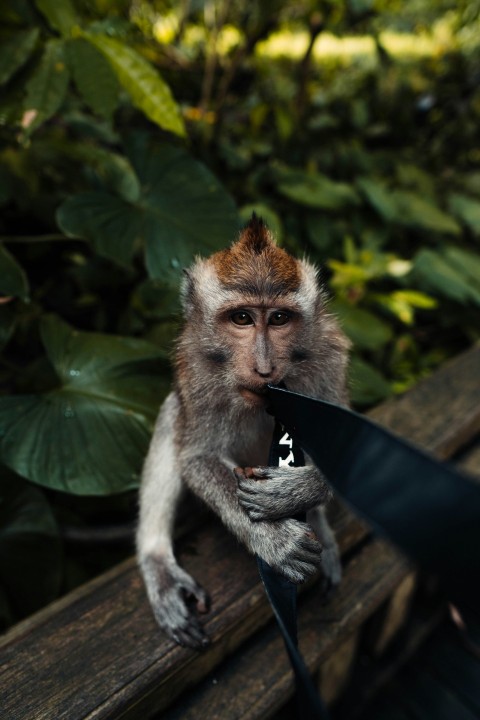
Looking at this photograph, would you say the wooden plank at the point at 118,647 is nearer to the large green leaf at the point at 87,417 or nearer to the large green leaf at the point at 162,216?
the large green leaf at the point at 87,417

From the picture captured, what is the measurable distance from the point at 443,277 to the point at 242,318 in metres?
2.34

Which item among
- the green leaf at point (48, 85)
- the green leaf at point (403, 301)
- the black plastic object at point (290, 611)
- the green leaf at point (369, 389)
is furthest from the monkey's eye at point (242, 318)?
the green leaf at point (403, 301)

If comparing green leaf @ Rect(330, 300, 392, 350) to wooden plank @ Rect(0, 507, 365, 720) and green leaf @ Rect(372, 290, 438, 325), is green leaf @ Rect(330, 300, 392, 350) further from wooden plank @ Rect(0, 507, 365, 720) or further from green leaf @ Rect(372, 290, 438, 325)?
wooden plank @ Rect(0, 507, 365, 720)

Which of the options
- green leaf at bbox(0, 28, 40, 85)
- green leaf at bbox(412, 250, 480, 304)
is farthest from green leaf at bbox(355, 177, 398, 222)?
green leaf at bbox(0, 28, 40, 85)

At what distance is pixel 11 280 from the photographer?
1968 millimetres

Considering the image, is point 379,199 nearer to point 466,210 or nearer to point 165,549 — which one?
point 466,210

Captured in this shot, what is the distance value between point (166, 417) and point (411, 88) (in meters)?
5.04

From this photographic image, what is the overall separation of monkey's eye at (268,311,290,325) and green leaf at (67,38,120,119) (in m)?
1.17

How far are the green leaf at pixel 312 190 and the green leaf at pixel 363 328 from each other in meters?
0.76

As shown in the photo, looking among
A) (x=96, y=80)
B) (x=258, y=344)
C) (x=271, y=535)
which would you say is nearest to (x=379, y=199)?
(x=96, y=80)

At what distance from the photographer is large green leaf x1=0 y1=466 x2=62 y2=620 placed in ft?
6.55

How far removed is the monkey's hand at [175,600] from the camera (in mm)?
1434

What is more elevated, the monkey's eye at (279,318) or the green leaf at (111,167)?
the green leaf at (111,167)

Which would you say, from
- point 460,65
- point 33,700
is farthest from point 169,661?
point 460,65
